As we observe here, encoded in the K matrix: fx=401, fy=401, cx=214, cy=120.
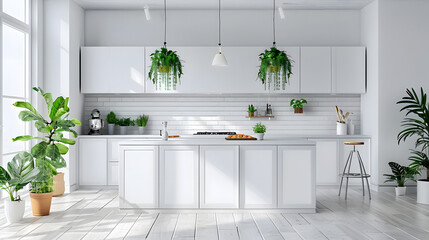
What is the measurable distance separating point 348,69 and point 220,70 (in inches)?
88.4

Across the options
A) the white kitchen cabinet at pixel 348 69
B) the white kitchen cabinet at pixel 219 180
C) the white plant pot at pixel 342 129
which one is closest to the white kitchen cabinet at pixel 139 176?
the white kitchen cabinet at pixel 219 180

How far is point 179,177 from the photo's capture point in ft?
16.1

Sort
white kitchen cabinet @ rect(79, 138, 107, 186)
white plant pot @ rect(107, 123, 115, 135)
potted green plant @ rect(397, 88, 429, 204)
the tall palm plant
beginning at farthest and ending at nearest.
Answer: white plant pot @ rect(107, 123, 115, 135), white kitchen cabinet @ rect(79, 138, 107, 186), the tall palm plant, potted green plant @ rect(397, 88, 429, 204)

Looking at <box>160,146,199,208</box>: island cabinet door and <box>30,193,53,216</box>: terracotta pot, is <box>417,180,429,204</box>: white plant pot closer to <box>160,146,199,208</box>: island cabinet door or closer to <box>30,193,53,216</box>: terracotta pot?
<box>160,146,199,208</box>: island cabinet door

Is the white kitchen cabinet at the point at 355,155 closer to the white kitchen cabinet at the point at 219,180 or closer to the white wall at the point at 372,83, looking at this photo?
the white wall at the point at 372,83

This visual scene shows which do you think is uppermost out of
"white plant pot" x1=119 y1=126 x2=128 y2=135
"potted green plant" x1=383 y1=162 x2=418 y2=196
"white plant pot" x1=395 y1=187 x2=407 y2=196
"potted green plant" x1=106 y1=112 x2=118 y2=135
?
"potted green plant" x1=106 y1=112 x2=118 y2=135

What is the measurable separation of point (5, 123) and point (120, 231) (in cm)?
258

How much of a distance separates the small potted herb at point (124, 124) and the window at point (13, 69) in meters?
1.58

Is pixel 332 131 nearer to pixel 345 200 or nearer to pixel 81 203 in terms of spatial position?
pixel 345 200

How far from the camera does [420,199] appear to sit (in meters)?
5.58

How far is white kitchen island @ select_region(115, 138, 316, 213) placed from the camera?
16.1 ft

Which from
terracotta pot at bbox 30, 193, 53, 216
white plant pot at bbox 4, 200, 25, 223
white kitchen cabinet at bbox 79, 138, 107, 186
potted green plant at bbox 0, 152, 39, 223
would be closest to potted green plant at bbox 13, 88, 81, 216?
terracotta pot at bbox 30, 193, 53, 216

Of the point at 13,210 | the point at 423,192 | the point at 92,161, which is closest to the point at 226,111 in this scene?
the point at 92,161

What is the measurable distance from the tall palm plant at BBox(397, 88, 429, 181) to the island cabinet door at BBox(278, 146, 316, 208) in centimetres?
192
